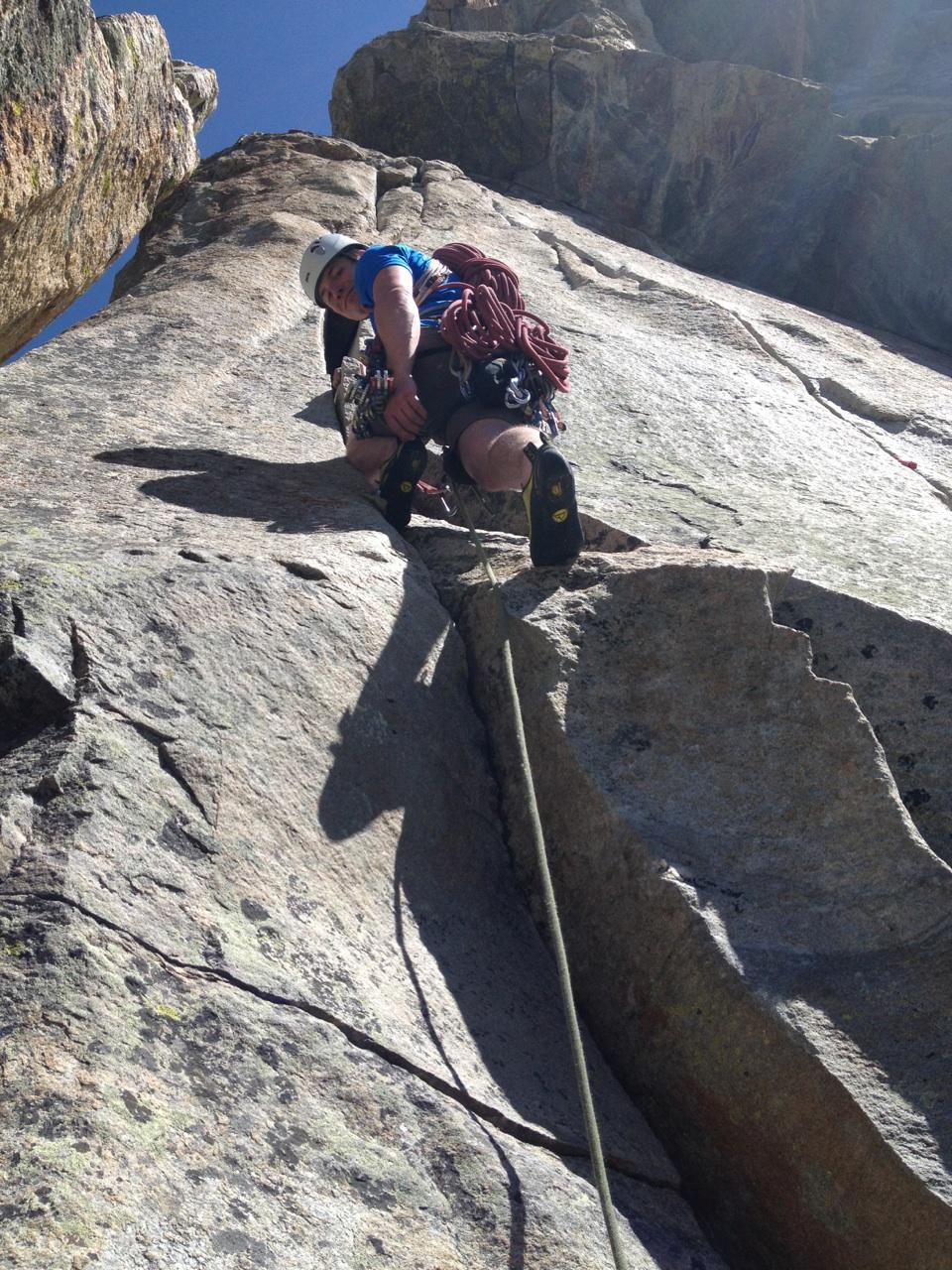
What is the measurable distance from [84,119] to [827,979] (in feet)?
15.3

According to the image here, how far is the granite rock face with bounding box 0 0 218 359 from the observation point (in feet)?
15.5

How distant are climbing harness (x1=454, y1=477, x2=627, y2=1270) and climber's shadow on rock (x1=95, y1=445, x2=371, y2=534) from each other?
1.79 feet

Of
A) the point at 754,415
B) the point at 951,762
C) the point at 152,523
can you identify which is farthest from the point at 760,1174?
the point at 754,415

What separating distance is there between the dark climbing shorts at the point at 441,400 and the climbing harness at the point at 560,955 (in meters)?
0.46

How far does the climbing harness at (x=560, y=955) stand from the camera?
2.35m

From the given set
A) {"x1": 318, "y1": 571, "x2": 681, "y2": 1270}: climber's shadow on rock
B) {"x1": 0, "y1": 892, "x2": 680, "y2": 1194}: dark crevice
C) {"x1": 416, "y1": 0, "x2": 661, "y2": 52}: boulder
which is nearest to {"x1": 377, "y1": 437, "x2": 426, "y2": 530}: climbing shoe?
{"x1": 318, "y1": 571, "x2": 681, "y2": 1270}: climber's shadow on rock

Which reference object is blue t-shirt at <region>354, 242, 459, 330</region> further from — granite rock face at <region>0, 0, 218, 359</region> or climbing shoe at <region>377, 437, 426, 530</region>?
granite rock face at <region>0, 0, 218, 359</region>

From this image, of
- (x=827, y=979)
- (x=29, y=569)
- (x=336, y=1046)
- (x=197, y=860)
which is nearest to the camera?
(x=336, y=1046)

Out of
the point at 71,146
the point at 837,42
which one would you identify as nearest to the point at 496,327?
the point at 71,146

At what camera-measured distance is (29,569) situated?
3.26 meters

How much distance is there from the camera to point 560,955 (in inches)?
107

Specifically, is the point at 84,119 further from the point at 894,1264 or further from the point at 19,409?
the point at 894,1264

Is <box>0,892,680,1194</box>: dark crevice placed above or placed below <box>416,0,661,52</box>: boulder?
below

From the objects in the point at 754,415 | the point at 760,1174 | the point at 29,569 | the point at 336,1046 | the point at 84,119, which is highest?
the point at 84,119
